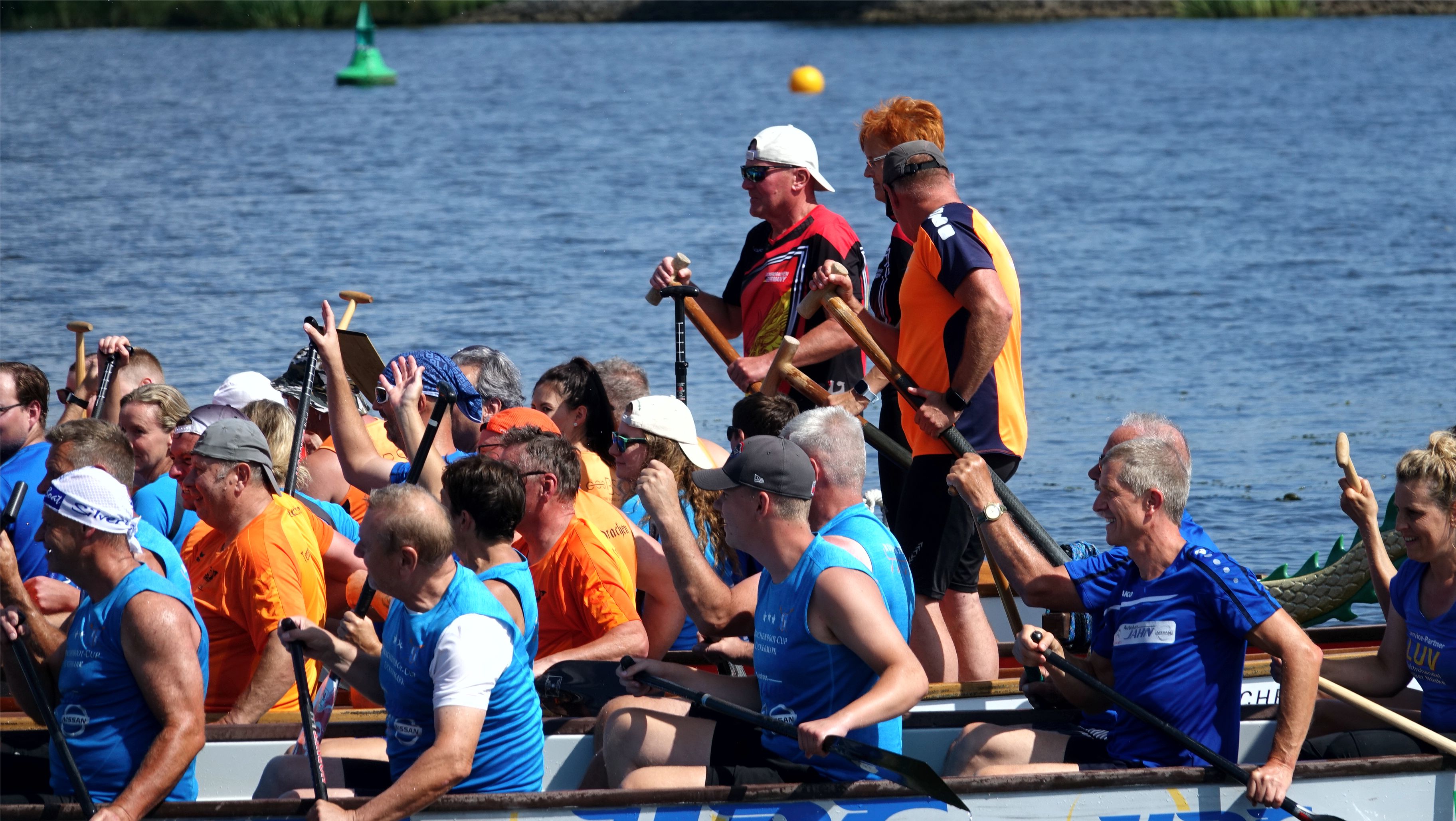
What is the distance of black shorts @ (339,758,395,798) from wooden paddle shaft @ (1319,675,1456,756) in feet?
7.89

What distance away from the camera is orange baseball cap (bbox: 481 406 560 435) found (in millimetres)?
5461

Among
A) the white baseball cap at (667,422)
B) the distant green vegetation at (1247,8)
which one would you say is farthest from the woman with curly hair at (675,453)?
the distant green vegetation at (1247,8)

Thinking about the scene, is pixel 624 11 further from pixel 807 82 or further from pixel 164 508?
pixel 164 508

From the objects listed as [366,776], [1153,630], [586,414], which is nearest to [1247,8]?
[586,414]

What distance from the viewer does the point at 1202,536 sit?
167 inches

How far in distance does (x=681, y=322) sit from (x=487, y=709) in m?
2.87

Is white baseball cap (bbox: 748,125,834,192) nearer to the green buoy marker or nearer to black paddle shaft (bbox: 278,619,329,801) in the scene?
black paddle shaft (bbox: 278,619,329,801)

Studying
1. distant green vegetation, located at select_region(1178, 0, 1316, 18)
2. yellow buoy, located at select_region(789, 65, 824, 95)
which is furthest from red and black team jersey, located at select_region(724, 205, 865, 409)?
distant green vegetation, located at select_region(1178, 0, 1316, 18)

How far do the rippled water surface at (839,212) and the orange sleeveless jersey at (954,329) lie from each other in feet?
15.6

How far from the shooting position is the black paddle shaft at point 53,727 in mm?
3885

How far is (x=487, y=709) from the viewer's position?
3.82 metres

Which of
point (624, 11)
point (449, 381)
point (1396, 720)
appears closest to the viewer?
point (1396, 720)

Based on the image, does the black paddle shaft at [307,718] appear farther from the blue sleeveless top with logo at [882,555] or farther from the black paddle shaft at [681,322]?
the black paddle shaft at [681,322]

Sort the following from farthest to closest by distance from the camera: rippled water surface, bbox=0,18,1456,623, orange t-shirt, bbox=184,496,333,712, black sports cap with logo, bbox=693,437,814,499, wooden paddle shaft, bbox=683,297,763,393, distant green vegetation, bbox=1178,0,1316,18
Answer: distant green vegetation, bbox=1178,0,1316,18, rippled water surface, bbox=0,18,1456,623, wooden paddle shaft, bbox=683,297,763,393, orange t-shirt, bbox=184,496,333,712, black sports cap with logo, bbox=693,437,814,499
